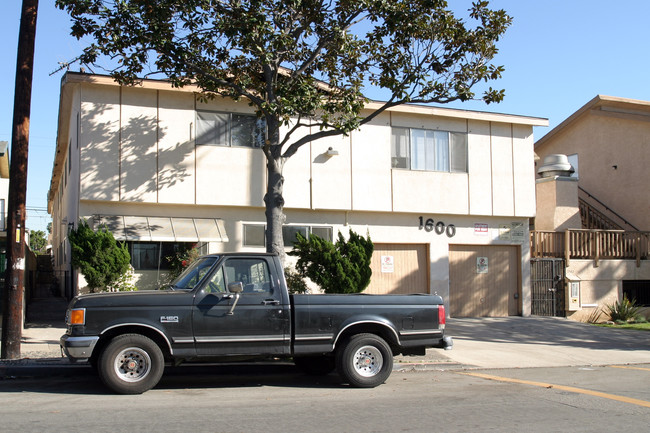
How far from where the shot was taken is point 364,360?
29.9 ft

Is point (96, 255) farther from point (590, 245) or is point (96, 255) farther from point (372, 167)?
point (590, 245)

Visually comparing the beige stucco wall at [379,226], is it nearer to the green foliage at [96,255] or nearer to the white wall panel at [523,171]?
the white wall panel at [523,171]

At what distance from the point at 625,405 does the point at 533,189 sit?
12399 mm

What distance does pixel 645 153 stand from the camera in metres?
23.6

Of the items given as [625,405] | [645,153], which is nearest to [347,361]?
[625,405]

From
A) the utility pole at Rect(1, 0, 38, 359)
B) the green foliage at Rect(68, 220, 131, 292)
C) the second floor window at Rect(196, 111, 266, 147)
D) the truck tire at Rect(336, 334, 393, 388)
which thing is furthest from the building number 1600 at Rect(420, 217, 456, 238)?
the utility pole at Rect(1, 0, 38, 359)

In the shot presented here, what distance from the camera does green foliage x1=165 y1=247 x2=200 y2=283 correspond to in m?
15.8

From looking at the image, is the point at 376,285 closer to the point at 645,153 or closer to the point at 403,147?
the point at 403,147

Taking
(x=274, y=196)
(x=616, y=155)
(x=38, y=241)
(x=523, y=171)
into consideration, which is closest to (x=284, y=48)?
(x=274, y=196)

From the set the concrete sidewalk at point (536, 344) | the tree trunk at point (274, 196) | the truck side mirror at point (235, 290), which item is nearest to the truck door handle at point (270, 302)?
the truck side mirror at point (235, 290)

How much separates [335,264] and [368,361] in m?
5.34

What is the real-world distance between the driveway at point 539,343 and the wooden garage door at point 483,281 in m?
0.59

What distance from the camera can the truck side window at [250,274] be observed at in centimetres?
882

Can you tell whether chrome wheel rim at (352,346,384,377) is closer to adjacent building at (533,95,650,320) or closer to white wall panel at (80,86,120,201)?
white wall panel at (80,86,120,201)
